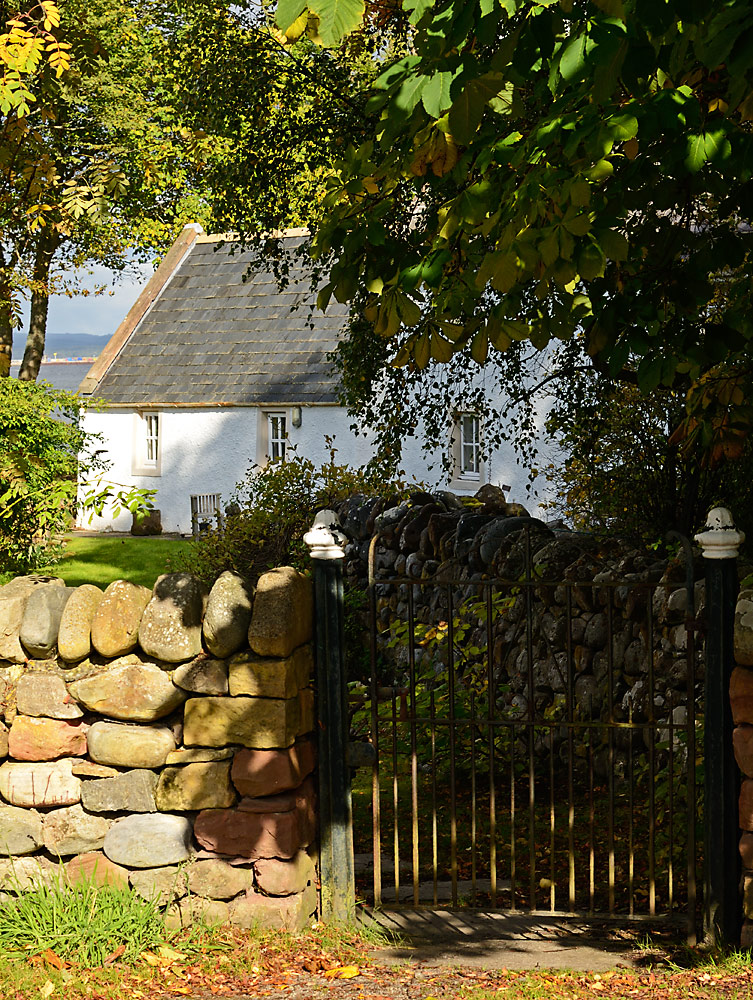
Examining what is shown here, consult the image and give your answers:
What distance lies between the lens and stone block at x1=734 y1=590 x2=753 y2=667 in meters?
4.18

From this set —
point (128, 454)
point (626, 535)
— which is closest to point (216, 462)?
point (128, 454)

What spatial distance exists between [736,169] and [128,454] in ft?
63.0

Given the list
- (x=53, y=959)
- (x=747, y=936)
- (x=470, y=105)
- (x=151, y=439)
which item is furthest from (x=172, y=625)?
(x=151, y=439)

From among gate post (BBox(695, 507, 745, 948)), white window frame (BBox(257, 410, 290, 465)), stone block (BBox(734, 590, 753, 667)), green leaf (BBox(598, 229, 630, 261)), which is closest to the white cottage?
white window frame (BBox(257, 410, 290, 465))

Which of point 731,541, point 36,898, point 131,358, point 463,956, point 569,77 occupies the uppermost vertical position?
point 131,358

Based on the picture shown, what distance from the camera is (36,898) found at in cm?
445

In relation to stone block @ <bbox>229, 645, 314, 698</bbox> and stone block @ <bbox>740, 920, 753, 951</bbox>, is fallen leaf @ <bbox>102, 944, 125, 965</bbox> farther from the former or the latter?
stone block @ <bbox>740, 920, 753, 951</bbox>

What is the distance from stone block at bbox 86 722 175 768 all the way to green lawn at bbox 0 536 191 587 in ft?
28.1

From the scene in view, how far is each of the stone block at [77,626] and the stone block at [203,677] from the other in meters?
0.41

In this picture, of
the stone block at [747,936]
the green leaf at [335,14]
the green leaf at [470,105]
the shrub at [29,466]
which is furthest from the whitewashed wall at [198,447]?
the green leaf at [335,14]

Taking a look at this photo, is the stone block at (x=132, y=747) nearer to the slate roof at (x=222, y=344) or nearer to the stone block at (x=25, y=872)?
the stone block at (x=25, y=872)

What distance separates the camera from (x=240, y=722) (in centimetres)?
446

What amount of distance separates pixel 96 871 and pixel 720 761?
8.61 feet

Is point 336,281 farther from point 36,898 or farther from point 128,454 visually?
point 128,454
